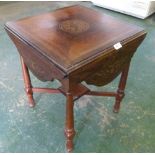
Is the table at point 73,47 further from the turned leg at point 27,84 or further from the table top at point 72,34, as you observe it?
the turned leg at point 27,84

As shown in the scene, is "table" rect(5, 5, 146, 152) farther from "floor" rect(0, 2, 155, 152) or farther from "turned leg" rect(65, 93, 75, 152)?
"floor" rect(0, 2, 155, 152)

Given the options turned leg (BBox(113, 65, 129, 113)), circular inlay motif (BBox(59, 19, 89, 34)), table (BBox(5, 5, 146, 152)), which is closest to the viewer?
table (BBox(5, 5, 146, 152))

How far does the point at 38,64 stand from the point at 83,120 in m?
0.61

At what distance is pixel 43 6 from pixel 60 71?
274cm

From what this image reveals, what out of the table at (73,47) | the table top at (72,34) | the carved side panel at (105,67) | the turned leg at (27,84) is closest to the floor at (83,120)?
the turned leg at (27,84)

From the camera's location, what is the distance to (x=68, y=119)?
3.71ft

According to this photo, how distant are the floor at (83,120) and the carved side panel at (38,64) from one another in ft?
1.50

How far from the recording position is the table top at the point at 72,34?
3.17 feet

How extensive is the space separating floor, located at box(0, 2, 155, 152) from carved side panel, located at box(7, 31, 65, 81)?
457 mm

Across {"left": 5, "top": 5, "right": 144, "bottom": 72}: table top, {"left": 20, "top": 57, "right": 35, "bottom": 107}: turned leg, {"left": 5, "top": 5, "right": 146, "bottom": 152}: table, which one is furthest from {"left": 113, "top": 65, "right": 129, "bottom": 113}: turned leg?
{"left": 20, "top": 57, "right": 35, "bottom": 107}: turned leg

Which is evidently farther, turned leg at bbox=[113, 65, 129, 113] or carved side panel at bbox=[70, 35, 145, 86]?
turned leg at bbox=[113, 65, 129, 113]

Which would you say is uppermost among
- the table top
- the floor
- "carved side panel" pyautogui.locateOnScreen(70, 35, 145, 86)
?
the table top

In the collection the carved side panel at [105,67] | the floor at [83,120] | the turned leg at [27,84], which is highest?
the carved side panel at [105,67]

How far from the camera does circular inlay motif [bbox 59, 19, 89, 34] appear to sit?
45.6 inches
